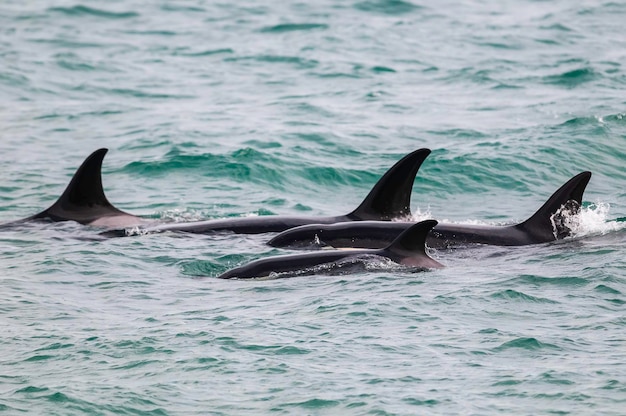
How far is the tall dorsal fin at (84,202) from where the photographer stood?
18.7m

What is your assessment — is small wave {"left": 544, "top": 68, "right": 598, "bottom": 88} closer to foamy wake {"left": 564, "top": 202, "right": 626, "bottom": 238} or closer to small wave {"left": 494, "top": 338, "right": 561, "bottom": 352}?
foamy wake {"left": 564, "top": 202, "right": 626, "bottom": 238}

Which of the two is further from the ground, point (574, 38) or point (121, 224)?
point (574, 38)

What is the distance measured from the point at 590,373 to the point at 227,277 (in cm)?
568

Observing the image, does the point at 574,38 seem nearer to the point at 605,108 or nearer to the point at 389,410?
the point at 605,108

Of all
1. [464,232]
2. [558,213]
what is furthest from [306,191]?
[558,213]

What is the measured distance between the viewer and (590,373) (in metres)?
10.6

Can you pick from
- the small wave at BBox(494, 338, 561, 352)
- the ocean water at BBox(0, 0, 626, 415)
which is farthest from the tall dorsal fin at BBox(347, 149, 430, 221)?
the small wave at BBox(494, 338, 561, 352)

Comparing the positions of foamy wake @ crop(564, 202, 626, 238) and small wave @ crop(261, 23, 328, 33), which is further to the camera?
small wave @ crop(261, 23, 328, 33)

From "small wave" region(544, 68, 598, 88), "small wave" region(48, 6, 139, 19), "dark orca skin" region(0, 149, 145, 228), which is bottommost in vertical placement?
"dark orca skin" region(0, 149, 145, 228)

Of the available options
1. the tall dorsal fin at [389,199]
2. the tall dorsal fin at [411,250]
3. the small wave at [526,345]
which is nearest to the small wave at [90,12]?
the tall dorsal fin at [389,199]

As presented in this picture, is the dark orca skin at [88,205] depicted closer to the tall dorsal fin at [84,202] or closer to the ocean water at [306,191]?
the tall dorsal fin at [84,202]

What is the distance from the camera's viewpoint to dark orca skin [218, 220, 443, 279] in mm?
14539

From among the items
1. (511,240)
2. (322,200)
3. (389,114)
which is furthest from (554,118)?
(511,240)

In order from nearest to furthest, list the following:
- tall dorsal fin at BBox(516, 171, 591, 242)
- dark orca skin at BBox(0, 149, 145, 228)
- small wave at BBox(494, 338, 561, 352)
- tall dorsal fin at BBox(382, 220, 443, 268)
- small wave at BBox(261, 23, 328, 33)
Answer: small wave at BBox(494, 338, 561, 352), tall dorsal fin at BBox(382, 220, 443, 268), tall dorsal fin at BBox(516, 171, 591, 242), dark orca skin at BBox(0, 149, 145, 228), small wave at BBox(261, 23, 328, 33)
